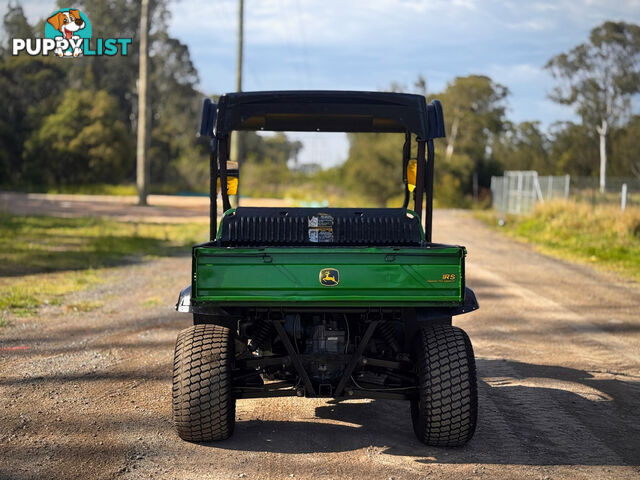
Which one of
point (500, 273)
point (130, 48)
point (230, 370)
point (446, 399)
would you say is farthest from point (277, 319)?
point (130, 48)

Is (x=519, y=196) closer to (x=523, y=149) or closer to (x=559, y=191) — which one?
(x=559, y=191)

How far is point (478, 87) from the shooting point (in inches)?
2830

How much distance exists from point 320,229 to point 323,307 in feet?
4.73

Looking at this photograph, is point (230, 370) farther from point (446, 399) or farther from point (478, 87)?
point (478, 87)

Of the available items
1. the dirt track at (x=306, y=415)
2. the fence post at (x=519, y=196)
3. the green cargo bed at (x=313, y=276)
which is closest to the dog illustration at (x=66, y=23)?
the fence post at (x=519, y=196)

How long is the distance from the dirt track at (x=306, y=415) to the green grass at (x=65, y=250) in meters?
1.84

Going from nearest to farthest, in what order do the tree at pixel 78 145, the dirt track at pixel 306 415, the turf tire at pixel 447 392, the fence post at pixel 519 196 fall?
the dirt track at pixel 306 415
the turf tire at pixel 447 392
the fence post at pixel 519 196
the tree at pixel 78 145

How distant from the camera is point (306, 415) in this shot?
20.5 ft

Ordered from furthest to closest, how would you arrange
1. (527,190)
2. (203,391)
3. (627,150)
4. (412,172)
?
(627,150), (527,190), (412,172), (203,391)

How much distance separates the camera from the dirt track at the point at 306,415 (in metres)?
4.99

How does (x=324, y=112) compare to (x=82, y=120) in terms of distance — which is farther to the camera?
(x=82, y=120)

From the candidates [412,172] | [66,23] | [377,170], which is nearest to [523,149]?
[377,170]

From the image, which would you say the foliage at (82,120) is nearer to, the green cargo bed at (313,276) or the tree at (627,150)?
the tree at (627,150)

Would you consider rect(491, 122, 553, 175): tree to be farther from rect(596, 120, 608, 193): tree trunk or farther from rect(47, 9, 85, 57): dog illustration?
rect(47, 9, 85, 57): dog illustration
